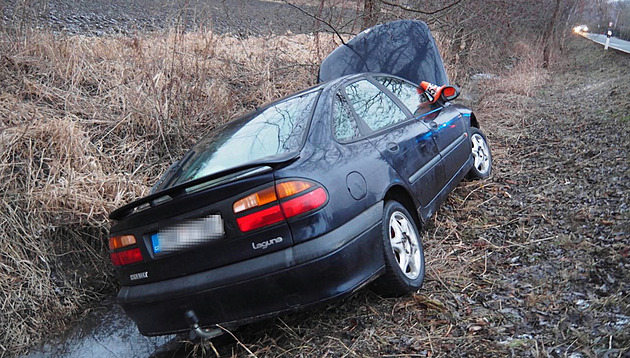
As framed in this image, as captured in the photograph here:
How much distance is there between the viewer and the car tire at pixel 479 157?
5.18m

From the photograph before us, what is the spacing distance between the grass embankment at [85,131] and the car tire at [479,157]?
3177mm

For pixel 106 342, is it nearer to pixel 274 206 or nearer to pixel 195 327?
pixel 195 327

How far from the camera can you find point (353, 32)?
8.80 m

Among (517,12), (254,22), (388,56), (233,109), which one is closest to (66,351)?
(233,109)

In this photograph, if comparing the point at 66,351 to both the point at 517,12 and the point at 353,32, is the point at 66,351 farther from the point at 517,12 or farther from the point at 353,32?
the point at 517,12

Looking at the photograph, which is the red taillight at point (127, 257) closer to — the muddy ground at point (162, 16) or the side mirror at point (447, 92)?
the side mirror at point (447, 92)

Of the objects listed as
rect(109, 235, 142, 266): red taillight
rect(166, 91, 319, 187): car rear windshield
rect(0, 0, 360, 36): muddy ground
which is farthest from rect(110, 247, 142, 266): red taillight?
rect(0, 0, 360, 36): muddy ground

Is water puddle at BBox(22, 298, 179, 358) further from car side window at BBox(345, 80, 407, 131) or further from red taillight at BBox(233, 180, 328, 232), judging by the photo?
car side window at BBox(345, 80, 407, 131)

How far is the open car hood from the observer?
5867mm

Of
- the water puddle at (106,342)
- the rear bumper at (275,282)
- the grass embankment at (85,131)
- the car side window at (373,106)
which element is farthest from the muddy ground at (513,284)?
the grass embankment at (85,131)

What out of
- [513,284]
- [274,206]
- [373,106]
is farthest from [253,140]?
[513,284]

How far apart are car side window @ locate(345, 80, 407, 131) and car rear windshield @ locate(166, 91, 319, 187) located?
1.07 feet

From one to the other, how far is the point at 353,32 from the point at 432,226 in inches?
216

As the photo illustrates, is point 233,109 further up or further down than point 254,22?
further down
